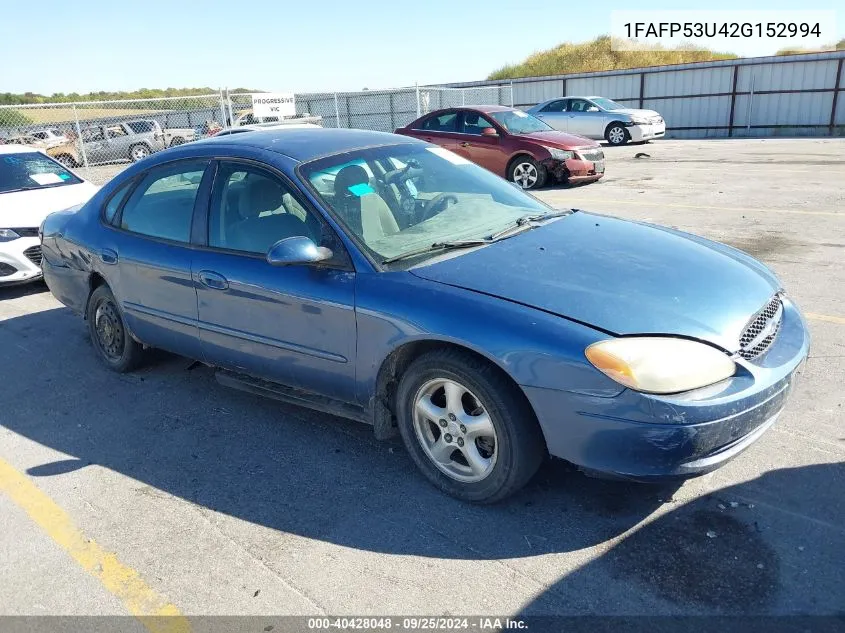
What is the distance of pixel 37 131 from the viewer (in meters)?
19.2

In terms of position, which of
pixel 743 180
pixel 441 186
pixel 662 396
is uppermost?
pixel 441 186

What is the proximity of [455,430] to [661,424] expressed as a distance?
2.99 ft

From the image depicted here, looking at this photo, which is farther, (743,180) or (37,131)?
(37,131)

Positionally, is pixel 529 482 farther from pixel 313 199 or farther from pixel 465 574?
pixel 313 199

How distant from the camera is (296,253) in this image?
10.7 ft

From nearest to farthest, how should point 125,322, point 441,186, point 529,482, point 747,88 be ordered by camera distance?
point 529,482, point 441,186, point 125,322, point 747,88

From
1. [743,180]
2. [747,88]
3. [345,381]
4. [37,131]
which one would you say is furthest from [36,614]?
[747,88]

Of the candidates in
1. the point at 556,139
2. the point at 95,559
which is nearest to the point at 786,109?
the point at 556,139

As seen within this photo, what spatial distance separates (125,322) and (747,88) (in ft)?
77.6

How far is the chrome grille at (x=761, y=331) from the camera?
2.87 metres

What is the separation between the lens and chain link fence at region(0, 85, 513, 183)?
51.9ft

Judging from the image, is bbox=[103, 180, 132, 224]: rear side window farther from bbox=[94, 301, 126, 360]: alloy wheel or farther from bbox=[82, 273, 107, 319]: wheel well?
bbox=[94, 301, 126, 360]: alloy wheel

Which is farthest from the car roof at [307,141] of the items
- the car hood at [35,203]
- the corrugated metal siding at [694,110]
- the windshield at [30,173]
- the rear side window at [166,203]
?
the corrugated metal siding at [694,110]

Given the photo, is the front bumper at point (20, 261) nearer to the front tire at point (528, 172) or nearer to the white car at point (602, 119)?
the front tire at point (528, 172)
